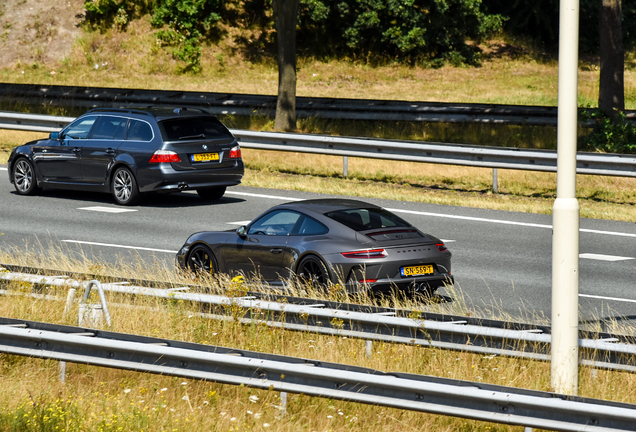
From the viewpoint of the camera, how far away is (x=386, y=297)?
10.7m

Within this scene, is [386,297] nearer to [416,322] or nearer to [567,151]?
[416,322]

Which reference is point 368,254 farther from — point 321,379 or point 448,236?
point 448,236

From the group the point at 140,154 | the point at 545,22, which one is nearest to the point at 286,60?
the point at 140,154

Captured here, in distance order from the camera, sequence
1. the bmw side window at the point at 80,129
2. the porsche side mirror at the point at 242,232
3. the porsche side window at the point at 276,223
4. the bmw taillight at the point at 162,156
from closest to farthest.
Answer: the porsche side window at the point at 276,223
the porsche side mirror at the point at 242,232
the bmw taillight at the point at 162,156
the bmw side window at the point at 80,129

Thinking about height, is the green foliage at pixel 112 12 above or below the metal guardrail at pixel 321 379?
above

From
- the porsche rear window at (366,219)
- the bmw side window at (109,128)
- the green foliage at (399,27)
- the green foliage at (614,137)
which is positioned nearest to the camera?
the porsche rear window at (366,219)

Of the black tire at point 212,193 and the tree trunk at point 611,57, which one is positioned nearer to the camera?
the black tire at point 212,193

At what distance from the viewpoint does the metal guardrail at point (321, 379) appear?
5.59 metres

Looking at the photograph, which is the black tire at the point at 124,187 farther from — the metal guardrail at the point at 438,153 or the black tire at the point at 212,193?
the metal guardrail at the point at 438,153

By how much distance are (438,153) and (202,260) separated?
29.5ft

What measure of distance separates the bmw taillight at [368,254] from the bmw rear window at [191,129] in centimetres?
802

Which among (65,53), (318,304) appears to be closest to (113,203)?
(318,304)

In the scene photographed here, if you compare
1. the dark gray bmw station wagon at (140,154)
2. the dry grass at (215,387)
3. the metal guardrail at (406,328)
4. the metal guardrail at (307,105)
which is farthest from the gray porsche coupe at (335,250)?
the metal guardrail at (307,105)

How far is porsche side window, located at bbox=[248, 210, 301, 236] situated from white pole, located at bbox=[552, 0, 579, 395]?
5234 millimetres
